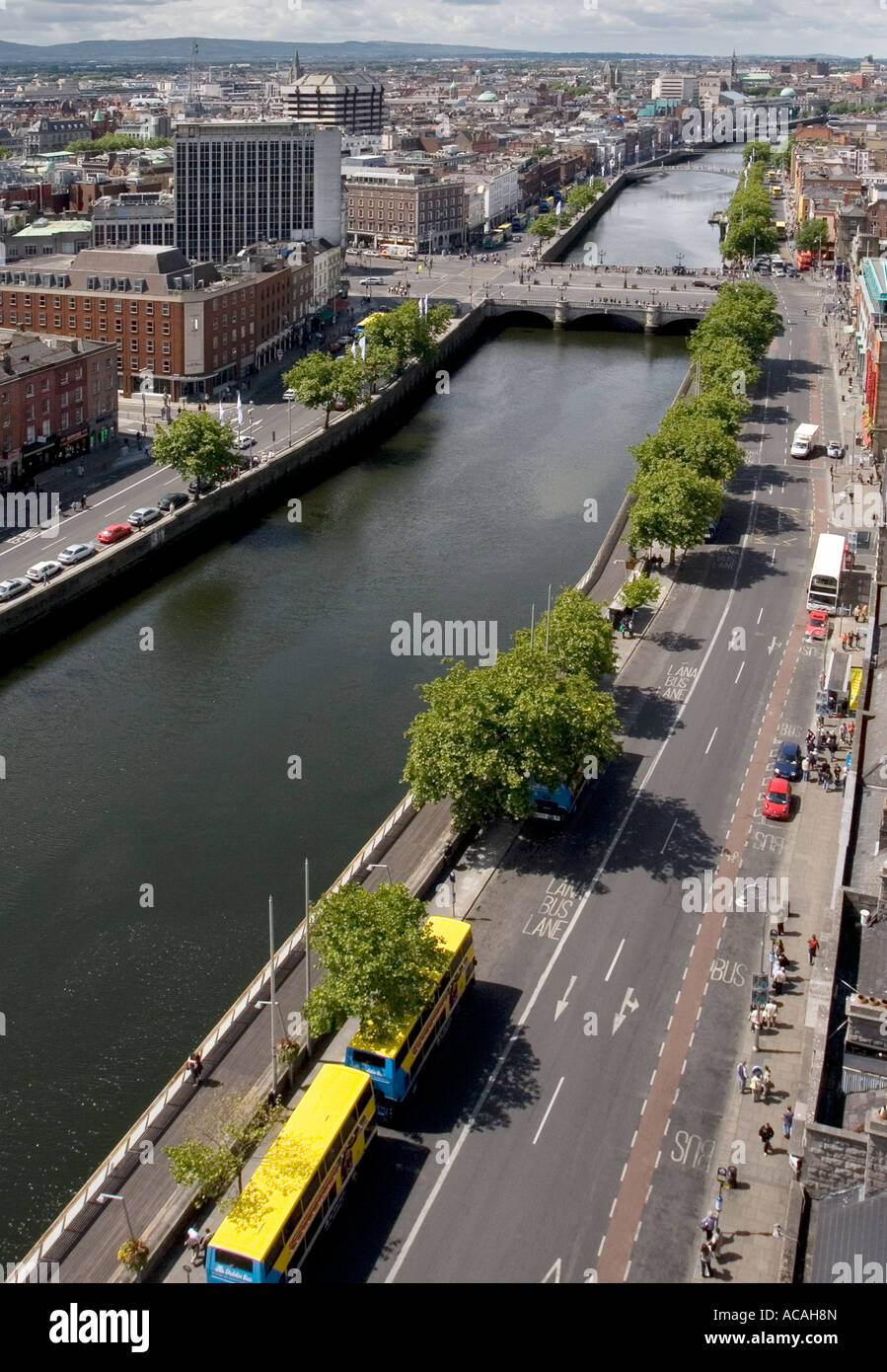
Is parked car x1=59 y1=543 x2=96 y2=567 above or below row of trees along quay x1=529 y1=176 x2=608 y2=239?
below

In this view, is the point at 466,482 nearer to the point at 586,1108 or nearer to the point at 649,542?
the point at 649,542

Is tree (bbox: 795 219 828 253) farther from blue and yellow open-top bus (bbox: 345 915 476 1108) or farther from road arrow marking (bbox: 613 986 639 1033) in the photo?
blue and yellow open-top bus (bbox: 345 915 476 1108)

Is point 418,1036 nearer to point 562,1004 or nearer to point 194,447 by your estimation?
point 562,1004

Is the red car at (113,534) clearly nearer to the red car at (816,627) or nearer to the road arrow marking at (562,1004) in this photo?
the red car at (816,627)

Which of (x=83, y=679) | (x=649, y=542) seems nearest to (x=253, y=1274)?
(x=83, y=679)

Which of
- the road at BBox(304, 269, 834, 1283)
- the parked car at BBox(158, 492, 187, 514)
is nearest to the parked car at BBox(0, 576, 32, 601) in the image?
the parked car at BBox(158, 492, 187, 514)
